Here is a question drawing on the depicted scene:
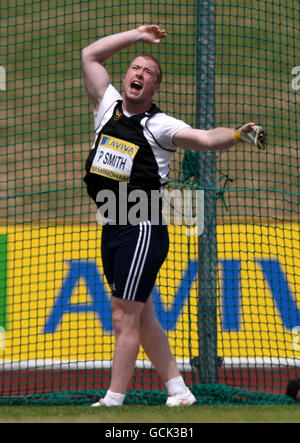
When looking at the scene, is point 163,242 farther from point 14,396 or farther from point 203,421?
point 14,396

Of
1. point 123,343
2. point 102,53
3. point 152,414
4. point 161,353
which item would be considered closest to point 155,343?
point 161,353

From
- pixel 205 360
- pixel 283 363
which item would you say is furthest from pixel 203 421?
pixel 283 363

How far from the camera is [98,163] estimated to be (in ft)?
15.8

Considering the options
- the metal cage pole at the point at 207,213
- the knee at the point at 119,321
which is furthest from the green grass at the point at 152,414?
the metal cage pole at the point at 207,213

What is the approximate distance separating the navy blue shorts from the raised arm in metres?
0.85

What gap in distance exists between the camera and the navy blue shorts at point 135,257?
15.5 ft

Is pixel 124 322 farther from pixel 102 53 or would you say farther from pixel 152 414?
pixel 102 53

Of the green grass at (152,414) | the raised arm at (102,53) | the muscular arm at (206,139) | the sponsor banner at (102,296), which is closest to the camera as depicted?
the green grass at (152,414)

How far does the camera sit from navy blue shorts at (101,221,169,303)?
4.73m

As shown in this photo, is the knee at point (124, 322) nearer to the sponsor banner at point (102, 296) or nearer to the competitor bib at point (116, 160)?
the competitor bib at point (116, 160)

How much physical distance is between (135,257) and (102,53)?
1.32 m

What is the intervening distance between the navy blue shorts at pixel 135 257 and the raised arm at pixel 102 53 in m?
0.85

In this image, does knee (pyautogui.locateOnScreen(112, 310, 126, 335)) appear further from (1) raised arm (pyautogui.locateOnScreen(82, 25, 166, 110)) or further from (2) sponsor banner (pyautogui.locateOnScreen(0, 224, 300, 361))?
(2) sponsor banner (pyautogui.locateOnScreen(0, 224, 300, 361))

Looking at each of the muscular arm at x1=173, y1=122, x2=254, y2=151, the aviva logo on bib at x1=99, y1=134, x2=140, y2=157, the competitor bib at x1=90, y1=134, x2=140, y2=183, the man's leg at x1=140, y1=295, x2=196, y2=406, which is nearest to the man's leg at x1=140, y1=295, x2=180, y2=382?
the man's leg at x1=140, y1=295, x2=196, y2=406
